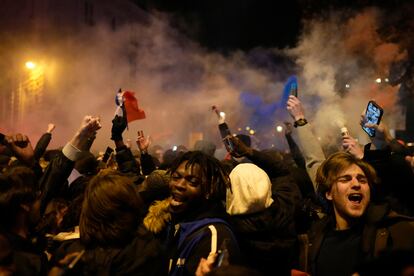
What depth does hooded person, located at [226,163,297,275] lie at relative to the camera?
243 cm

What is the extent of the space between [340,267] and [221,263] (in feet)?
2.89

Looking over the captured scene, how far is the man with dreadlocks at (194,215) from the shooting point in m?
2.09

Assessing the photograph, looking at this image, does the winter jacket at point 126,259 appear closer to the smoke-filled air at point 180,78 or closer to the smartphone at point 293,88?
the smartphone at point 293,88

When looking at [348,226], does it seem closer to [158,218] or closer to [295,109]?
[158,218]

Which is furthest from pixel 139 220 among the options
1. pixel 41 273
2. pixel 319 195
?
pixel 319 195

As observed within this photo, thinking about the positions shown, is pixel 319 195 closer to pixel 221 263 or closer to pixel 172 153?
pixel 221 263

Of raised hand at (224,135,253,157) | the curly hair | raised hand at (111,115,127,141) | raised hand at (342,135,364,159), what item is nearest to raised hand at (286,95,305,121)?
raised hand at (342,135,364,159)

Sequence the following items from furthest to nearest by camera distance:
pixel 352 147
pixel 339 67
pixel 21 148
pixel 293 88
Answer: pixel 339 67 < pixel 293 88 < pixel 21 148 < pixel 352 147

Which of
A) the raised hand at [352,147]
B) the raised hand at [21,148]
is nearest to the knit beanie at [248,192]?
the raised hand at [352,147]

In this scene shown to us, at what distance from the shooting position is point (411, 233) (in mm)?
2131

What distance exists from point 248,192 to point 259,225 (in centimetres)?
20

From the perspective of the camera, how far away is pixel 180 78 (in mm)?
16625

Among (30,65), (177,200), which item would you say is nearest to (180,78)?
(30,65)

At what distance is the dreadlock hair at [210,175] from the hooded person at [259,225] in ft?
0.34
